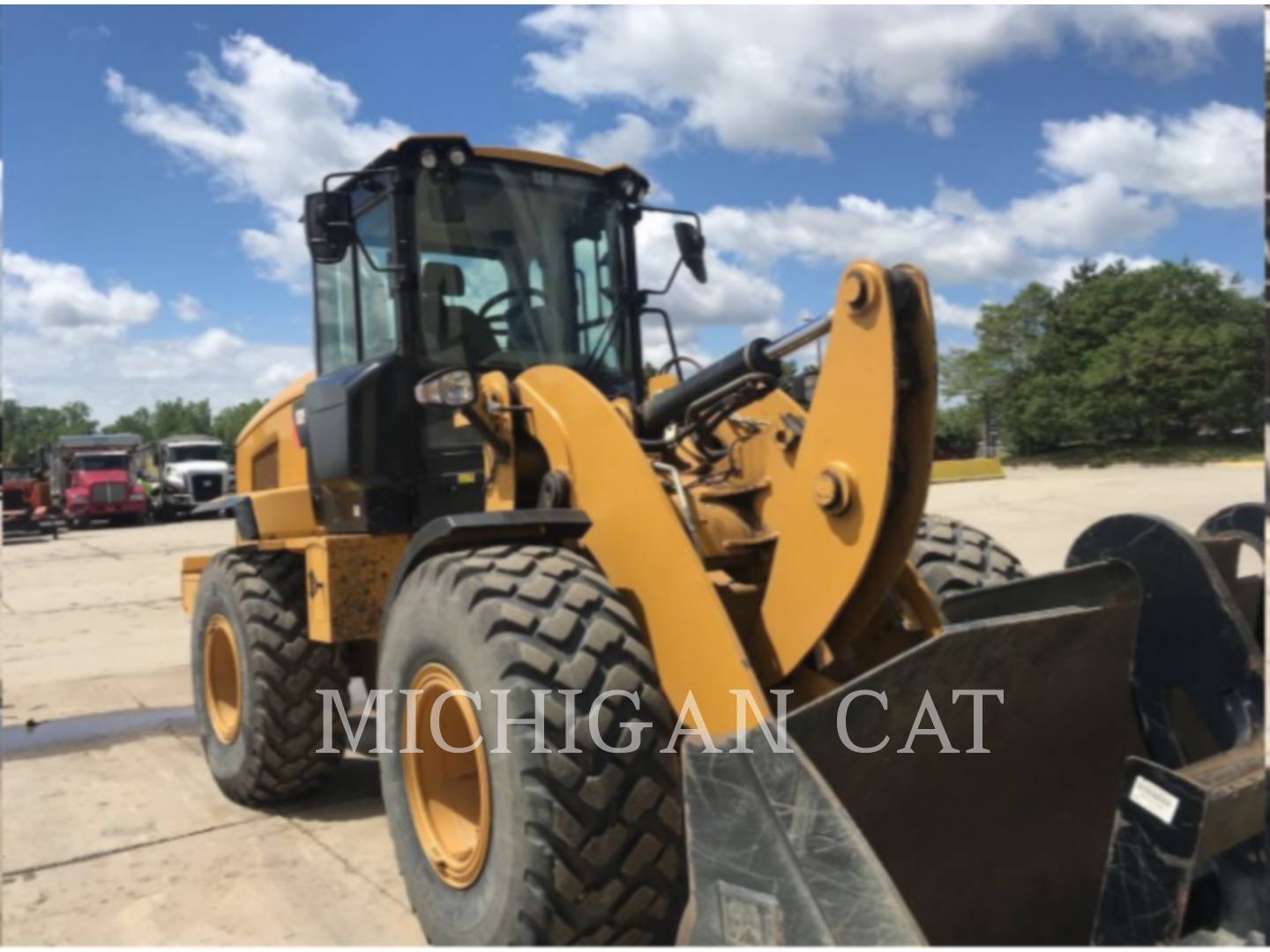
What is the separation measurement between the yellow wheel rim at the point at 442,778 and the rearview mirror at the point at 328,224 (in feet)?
6.09

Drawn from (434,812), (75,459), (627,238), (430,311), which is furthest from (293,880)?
(75,459)

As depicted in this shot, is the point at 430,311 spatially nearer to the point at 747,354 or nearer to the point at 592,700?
the point at 747,354

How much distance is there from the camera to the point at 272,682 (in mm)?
4703

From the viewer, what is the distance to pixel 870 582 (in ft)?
9.11

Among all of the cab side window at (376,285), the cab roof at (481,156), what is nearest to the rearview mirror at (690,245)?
the cab roof at (481,156)

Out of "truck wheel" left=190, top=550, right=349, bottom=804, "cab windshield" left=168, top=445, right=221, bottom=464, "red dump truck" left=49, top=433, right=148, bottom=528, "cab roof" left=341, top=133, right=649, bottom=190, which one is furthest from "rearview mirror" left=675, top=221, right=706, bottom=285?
"cab windshield" left=168, top=445, right=221, bottom=464

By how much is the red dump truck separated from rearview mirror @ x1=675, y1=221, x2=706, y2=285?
29394 mm

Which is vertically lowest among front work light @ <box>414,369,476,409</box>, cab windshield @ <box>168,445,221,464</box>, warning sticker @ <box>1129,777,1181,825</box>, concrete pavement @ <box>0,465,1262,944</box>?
concrete pavement @ <box>0,465,1262,944</box>

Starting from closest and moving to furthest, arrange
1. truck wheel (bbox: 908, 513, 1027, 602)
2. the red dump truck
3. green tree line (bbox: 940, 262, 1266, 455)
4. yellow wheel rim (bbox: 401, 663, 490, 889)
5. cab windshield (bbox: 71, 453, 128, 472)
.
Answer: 1. yellow wheel rim (bbox: 401, 663, 490, 889)
2. truck wheel (bbox: 908, 513, 1027, 602)
3. the red dump truck
4. cab windshield (bbox: 71, 453, 128, 472)
5. green tree line (bbox: 940, 262, 1266, 455)

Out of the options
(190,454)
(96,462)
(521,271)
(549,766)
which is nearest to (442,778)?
(549,766)

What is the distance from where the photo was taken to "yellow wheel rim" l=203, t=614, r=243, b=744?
5.34m

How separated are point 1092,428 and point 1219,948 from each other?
4212cm

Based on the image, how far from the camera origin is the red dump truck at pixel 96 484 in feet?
97.3

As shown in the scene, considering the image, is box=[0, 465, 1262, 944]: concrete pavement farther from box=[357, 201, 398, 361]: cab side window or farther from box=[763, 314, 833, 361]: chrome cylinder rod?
box=[357, 201, 398, 361]: cab side window
